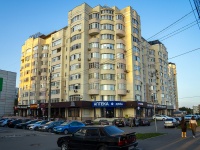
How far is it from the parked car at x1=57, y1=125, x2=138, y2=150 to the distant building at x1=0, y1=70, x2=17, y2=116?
73.7 metres

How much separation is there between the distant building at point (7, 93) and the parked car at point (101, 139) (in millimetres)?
73704

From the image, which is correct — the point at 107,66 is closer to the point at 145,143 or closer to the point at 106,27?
the point at 106,27

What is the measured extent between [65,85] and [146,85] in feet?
87.6

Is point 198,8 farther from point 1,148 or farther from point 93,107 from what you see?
point 93,107

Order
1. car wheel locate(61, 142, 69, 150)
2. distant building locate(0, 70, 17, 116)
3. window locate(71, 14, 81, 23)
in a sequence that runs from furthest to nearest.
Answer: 1. distant building locate(0, 70, 17, 116)
2. window locate(71, 14, 81, 23)
3. car wheel locate(61, 142, 69, 150)

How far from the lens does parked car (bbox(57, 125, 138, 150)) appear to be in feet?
34.4

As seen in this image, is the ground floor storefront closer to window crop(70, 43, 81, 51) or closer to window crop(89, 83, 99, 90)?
window crop(89, 83, 99, 90)

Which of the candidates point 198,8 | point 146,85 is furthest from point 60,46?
point 198,8

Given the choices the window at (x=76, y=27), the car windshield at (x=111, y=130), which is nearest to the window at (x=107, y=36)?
the window at (x=76, y=27)

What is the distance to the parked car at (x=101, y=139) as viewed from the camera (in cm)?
1048

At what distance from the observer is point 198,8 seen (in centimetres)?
1019

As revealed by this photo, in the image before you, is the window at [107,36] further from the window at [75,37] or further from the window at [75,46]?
the window at [75,46]

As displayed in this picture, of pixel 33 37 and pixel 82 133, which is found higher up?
pixel 33 37

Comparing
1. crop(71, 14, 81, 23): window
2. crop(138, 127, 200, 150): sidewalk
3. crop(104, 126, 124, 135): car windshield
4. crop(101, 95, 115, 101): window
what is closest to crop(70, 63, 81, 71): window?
crop(101, 95, 115, 101): window
